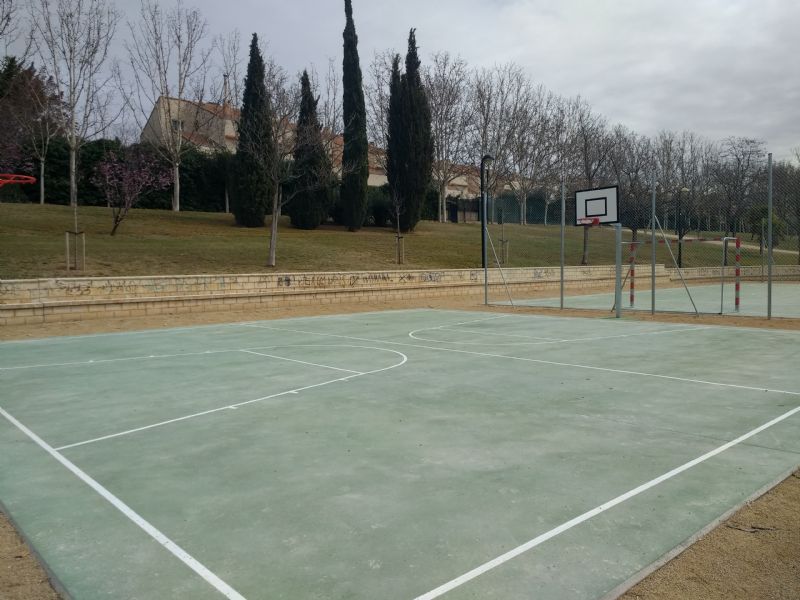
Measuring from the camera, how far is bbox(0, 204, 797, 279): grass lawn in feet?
57.3

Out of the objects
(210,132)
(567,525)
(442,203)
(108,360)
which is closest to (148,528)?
(567,525)

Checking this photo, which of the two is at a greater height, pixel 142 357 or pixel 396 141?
pixel 396 141

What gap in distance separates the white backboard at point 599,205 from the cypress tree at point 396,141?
51.6ft

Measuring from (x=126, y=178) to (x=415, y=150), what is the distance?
601 inches

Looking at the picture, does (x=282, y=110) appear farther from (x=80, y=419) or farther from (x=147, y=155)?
(x=80, y=419)

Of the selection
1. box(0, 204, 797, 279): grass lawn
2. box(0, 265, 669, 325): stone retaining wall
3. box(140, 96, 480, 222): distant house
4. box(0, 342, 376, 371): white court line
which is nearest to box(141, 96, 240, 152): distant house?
box(140, 96, 480, 222): distant house

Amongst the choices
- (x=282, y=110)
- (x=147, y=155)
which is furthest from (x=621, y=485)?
(x=147, y=155)

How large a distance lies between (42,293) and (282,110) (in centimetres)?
1097

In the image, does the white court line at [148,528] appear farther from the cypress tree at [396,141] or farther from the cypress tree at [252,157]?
the cypress tree at [396,141]

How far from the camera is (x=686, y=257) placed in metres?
33.6

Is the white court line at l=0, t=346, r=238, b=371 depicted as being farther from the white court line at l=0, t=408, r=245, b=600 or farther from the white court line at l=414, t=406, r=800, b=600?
the white court line at l=414, t=406, r=800, b=600

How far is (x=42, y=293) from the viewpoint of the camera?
1341 centimetres

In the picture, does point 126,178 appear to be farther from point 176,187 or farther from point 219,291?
point 219,291

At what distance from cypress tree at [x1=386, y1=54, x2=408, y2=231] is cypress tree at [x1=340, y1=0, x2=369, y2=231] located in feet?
6.82
